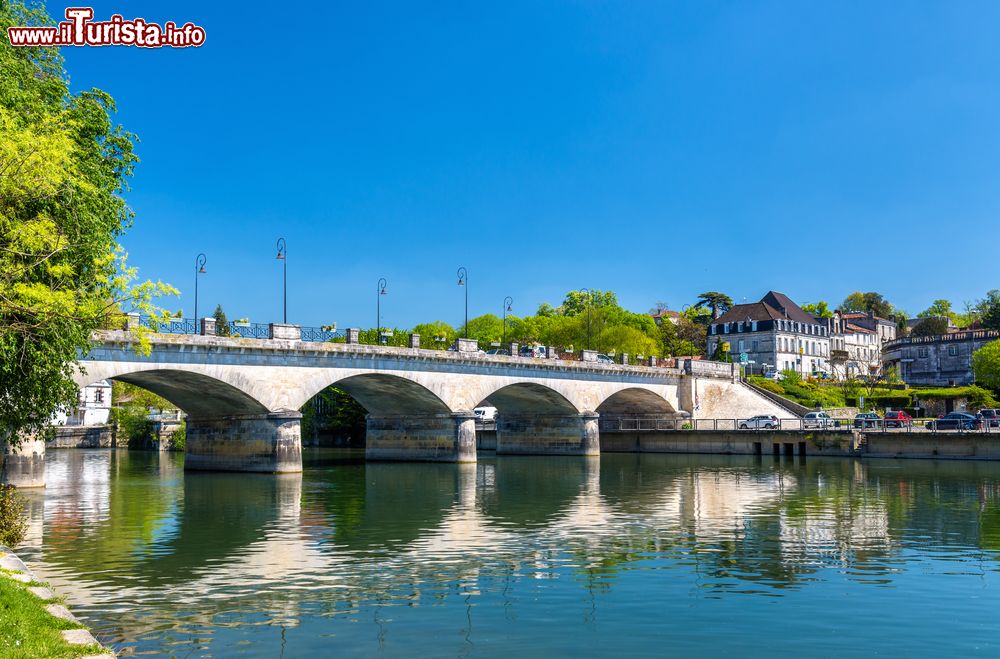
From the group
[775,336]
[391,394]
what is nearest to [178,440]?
[391,394]

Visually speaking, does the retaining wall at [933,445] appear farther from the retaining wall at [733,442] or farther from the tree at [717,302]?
the tree at [717,302]

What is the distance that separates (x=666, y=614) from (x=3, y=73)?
19.6 metres

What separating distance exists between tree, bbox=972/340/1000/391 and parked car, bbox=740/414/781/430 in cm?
3137

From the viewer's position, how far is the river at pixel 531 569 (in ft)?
44.0

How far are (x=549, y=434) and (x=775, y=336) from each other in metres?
62.2

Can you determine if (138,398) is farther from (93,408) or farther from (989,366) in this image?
(989,366)

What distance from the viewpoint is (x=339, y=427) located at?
3600 inches

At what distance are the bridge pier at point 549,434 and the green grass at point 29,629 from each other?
186ft

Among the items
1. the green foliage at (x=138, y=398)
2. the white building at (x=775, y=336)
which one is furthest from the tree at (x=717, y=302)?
the green foliage at (x=138, y=398)

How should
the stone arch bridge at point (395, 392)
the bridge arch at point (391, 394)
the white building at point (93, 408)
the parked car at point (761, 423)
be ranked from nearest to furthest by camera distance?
the stone arch bridge at point (395, 392) → the bridge arch at point (391, 394) → the parked car at point (761, 423) → the white building at point (93, 408)

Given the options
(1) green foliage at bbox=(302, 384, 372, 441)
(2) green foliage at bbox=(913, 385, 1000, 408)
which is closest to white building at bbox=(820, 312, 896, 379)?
(2) green foliage at bbox=(913, 385, 1000, 408)

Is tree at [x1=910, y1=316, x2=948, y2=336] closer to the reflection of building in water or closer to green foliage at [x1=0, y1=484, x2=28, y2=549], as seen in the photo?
the reflection of building in water

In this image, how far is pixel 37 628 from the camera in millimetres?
10961

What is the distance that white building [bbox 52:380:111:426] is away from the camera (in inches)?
4102
